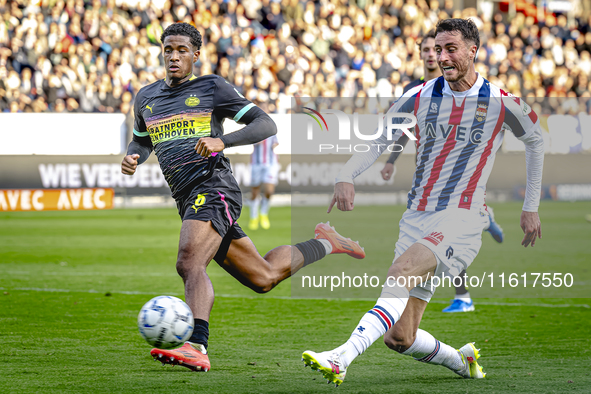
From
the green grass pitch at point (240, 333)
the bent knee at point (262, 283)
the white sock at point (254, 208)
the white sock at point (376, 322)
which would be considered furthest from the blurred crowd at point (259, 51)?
the white sock at point (376, 322)

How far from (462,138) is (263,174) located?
1163cm

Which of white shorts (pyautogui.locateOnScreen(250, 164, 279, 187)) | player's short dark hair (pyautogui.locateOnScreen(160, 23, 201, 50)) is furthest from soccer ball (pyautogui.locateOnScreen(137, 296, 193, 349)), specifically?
white shorts (pyautogui.locateOnScreen(250, 164, 279, 187))

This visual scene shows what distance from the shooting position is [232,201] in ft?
17.9

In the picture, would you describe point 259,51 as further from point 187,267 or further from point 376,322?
point 376,322

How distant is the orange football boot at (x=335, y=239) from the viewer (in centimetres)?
653

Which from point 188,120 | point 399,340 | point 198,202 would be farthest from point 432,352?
point 188,120

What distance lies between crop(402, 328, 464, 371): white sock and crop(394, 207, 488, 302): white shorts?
0.77ft

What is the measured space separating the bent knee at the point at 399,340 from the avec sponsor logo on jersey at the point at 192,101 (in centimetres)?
206

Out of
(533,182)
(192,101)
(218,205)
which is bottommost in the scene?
(218,205)

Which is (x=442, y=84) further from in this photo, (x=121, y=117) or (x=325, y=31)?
(x=325, y=31)

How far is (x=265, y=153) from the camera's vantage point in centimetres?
1659

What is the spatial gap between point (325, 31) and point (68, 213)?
9381 millimetres

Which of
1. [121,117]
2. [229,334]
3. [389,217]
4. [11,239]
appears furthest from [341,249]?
[121,117]

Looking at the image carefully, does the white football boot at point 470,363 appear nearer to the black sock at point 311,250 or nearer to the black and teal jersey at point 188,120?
the black sock at point 311,250
